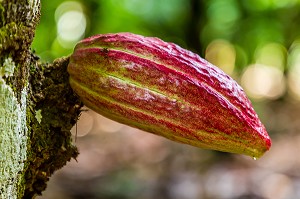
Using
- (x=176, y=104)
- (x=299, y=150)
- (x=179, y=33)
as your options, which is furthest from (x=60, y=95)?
(x=299, y=150)

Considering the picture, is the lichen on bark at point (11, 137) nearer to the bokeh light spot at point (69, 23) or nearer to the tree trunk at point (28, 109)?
the tree trunk at point (28, 109)

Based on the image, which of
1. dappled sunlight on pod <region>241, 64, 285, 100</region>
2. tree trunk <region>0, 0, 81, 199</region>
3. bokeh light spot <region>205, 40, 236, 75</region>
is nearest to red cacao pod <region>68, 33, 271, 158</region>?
tree trunk <region>0, 0, 81, 199</region>

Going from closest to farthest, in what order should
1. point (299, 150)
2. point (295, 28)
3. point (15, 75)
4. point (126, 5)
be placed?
point (15, 75), point (126, 5), point (299, 150), point (295, 28)

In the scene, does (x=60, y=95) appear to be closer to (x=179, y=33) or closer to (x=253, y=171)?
(x=253, y=171)

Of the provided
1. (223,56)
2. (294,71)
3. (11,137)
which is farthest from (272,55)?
(11,137)

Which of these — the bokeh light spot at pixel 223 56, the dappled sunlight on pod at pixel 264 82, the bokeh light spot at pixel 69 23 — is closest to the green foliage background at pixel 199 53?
the bokeh light spot at pixel 69 23

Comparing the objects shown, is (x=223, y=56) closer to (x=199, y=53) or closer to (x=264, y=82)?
(x=199, y=53)
